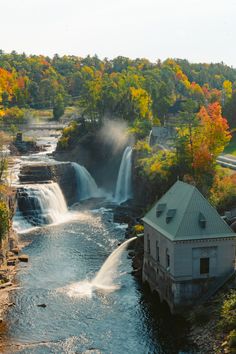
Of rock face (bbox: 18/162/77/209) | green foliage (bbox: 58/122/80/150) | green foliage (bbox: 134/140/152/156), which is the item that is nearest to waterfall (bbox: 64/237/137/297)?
green foliage (bbox: 134/140/152/156)

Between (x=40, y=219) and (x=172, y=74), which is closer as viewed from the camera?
(x=40, y=219)

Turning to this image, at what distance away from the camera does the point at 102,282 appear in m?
55.8

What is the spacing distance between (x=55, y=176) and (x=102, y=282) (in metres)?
41.4

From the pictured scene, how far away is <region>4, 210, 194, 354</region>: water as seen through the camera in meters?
42.8

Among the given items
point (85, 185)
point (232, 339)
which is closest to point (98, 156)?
point (85, 185)

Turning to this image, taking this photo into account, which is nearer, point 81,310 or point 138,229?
point 81,310

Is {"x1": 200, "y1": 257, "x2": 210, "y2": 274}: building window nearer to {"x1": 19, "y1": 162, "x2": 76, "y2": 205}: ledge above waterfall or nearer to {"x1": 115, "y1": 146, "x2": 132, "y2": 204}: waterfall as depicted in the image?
{"x1": 115, "y1": 146, "x2": 132, "y2": 204}: waterfall

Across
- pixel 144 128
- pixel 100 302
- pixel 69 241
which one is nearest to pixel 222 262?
pixel 100 302

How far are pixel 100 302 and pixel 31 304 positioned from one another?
668 cm

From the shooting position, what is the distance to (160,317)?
4700 centimetres

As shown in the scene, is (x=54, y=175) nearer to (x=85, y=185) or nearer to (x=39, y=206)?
(x=85, y=185)

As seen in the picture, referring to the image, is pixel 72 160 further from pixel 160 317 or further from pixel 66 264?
pixel 160 317

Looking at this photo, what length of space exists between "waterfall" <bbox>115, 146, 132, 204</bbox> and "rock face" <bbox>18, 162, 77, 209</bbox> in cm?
808

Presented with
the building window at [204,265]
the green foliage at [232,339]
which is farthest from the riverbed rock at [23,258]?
the green foliage at [232,339]
